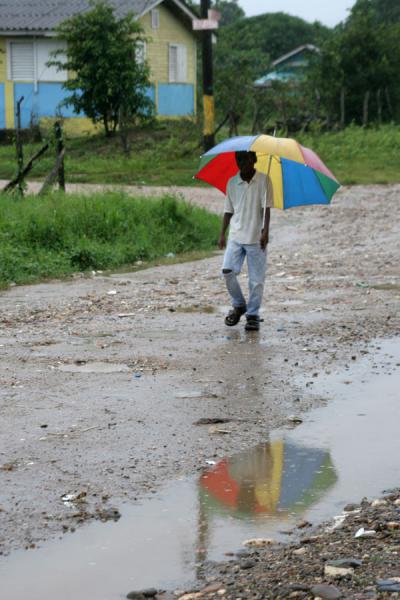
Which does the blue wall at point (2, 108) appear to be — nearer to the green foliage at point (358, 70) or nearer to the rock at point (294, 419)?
the green foliage at point (358, 70)

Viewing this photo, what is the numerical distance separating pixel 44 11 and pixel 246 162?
30200 millimetres

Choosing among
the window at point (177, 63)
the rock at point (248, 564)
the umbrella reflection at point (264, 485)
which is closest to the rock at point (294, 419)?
the umbrella reflection at point (264, 485)

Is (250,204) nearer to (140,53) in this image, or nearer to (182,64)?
(140,53)

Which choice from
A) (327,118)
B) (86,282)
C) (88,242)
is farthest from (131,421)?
(327,118)

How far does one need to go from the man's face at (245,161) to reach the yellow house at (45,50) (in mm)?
27552

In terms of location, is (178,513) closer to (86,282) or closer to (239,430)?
(239,430)

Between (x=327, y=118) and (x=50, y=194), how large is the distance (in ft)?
70.7

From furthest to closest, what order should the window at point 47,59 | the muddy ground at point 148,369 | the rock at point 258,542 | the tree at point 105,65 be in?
the window at point 47,59 → the tree at point 105,65 → the muddy ground at point 148,369 → the rock at point 258,542

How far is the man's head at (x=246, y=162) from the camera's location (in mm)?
9672

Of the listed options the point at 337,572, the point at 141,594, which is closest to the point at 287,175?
the point at 337,572

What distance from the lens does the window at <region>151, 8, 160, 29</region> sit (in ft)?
130

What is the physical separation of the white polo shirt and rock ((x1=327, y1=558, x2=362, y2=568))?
5.51 m

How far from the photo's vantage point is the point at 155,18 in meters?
39.8

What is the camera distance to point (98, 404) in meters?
7.36
